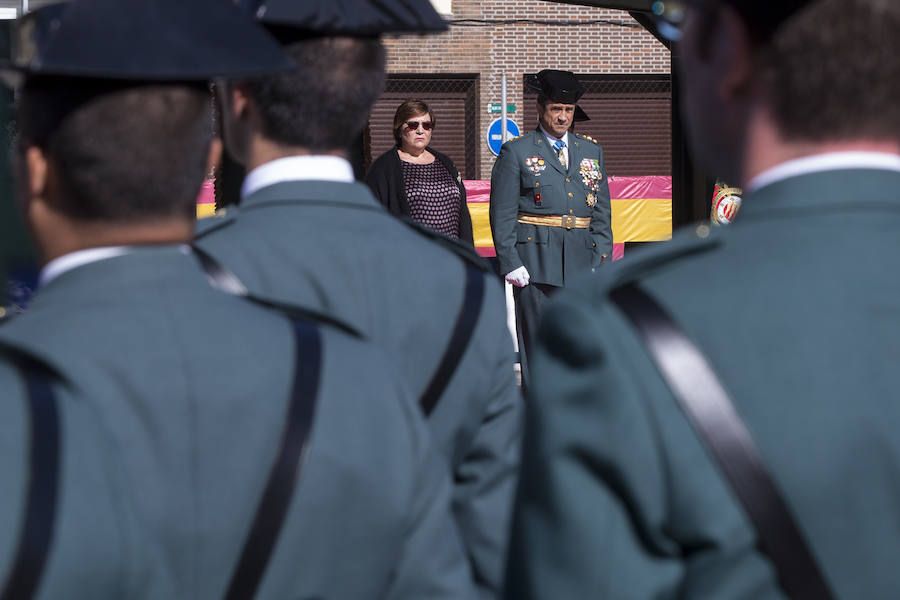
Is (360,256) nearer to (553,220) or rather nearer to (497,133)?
(553,220)

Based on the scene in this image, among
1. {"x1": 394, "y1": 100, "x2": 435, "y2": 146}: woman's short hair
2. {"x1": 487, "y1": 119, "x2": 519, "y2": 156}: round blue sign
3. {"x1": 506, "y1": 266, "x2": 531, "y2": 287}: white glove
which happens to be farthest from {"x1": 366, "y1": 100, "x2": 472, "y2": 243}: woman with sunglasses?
{"x1": 487, "y1": 119, "x2": 519, "y2": 156}: round blue sign

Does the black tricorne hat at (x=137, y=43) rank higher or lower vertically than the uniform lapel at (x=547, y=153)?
higher

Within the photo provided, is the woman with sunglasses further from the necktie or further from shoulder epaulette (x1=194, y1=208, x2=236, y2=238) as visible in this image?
shoulder epaulette (x1=194, y1=208, x2=236, y2=238)

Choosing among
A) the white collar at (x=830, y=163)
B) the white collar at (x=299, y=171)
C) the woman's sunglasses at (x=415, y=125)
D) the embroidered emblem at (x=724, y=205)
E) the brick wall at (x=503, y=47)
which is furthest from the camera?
the brick wall at (x=503, y=47)

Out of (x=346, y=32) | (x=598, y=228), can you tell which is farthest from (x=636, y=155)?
(x=346, y=32)

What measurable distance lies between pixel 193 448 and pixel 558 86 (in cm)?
657

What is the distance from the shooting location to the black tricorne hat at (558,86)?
Result: 779cm

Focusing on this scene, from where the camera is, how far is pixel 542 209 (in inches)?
322

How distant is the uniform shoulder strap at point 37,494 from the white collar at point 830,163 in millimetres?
741

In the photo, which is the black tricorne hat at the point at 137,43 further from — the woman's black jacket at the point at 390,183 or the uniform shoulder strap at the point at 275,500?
the woman's black jacket at the point at 390,183

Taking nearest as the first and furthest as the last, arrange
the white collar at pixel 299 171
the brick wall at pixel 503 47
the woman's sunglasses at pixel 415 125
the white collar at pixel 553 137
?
Answer: the white collar at pixel 299 171, the woman's sunglasses at pixel 415 125, the white collar at pixel 553 137, the brick wall at pixel 503 47

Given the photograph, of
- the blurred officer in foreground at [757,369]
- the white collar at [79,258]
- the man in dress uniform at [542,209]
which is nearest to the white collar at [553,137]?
the man in dress uniform at [542,209]

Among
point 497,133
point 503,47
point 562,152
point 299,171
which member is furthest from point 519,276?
point 503,47

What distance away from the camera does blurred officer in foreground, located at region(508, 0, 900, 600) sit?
1.18 m
